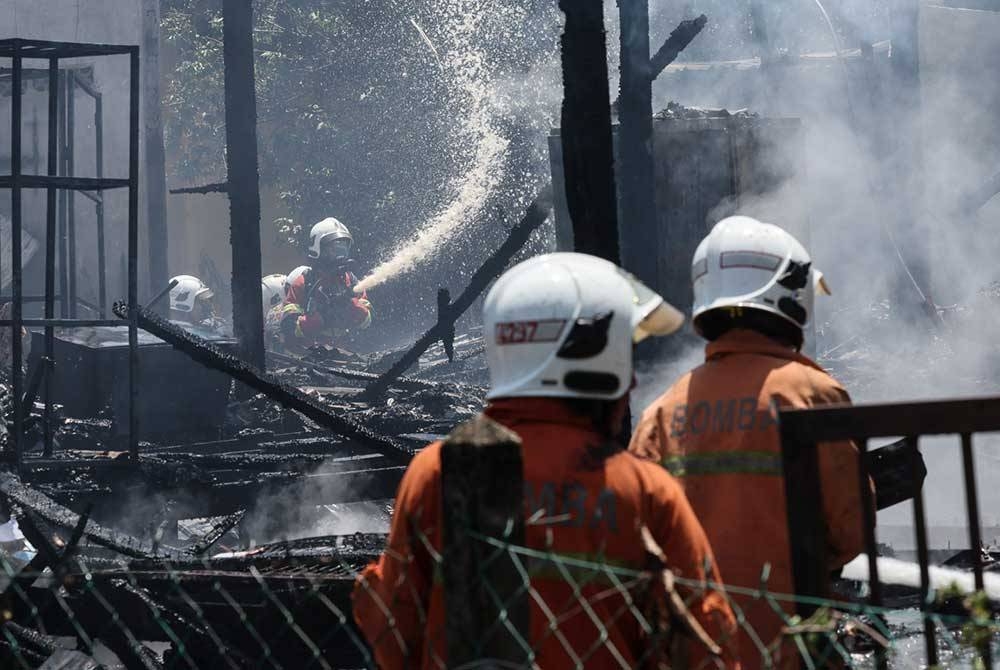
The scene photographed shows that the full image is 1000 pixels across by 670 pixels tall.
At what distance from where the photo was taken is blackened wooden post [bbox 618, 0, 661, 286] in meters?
8.52

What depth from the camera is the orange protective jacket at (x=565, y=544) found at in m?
2.45

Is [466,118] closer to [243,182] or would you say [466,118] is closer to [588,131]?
[243,182]

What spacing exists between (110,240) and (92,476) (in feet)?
36.9

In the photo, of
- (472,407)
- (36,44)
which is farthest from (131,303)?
(472,407)

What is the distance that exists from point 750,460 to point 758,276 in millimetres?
554

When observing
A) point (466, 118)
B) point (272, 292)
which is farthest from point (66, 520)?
point (466, 118)

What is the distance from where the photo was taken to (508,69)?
28.3m

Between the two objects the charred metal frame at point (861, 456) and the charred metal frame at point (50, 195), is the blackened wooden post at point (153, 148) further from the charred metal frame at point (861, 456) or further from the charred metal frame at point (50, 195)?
the charred metal frame at point (861, 456)

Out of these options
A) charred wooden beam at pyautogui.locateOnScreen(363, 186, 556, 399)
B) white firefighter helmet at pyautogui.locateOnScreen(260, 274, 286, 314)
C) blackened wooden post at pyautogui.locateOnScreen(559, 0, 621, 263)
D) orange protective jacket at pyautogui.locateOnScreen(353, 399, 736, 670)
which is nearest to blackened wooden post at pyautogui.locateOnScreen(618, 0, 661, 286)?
charred wooden beam at pyautogui.locateOnScreen(363, 186, 556, 399)

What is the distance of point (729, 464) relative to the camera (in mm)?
3230

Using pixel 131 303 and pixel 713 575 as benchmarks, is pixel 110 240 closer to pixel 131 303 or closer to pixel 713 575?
pixel 131 303

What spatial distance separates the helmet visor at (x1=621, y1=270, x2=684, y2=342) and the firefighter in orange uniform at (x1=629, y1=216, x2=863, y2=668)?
433 mm

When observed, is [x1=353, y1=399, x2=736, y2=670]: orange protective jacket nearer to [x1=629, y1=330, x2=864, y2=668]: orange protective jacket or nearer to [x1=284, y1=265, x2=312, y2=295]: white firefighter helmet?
[x1=629, y1=330, x2=864, y2=668]: orange protective jacket

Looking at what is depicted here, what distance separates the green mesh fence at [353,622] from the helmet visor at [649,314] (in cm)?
60
